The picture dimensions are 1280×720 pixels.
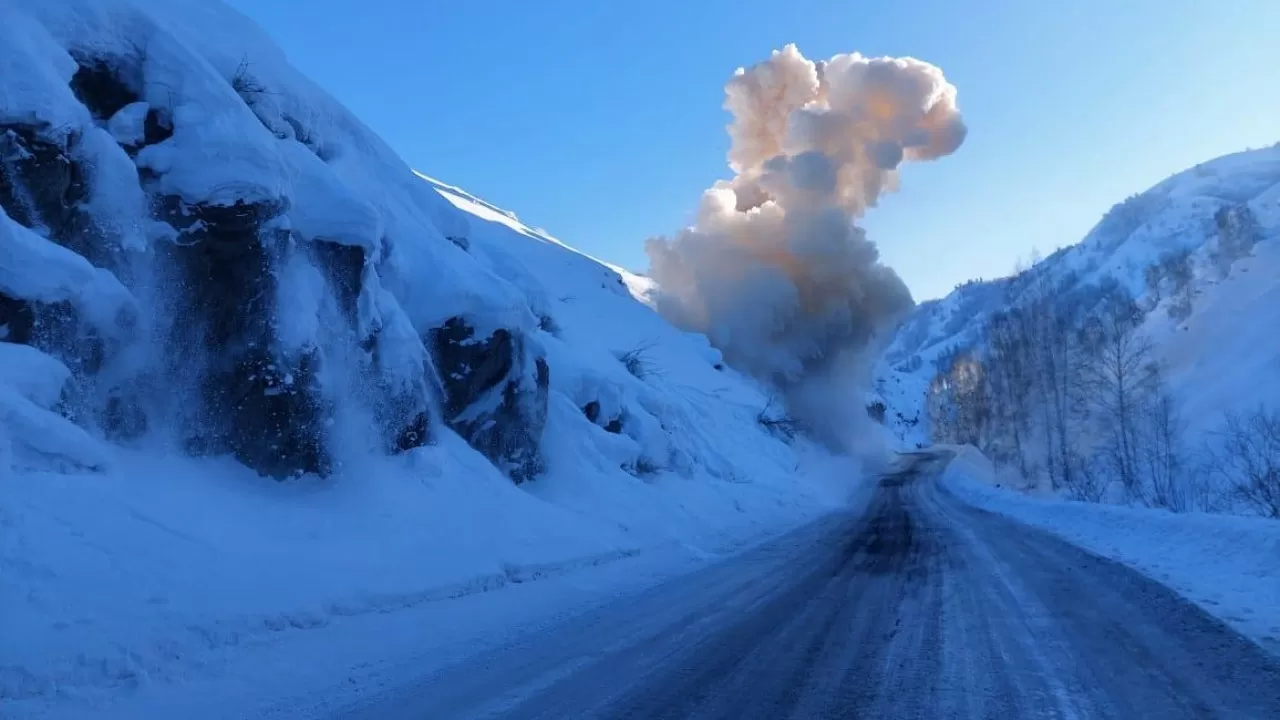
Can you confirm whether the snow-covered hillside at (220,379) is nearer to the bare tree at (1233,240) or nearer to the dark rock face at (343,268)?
the dark rock face at (343,268)

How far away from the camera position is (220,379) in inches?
346

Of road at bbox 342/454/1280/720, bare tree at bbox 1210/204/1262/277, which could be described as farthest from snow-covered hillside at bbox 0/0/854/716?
bare tree at bbox 1210/204/1262/277

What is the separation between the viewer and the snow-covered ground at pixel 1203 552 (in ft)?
22.6

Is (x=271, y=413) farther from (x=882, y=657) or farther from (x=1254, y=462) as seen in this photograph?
(x=1254, y=462)

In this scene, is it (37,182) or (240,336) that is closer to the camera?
(37,182)

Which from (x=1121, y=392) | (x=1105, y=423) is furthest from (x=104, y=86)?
(x=1105, y=423)

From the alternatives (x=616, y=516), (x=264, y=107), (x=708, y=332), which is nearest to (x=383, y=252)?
(x=264, y=107)

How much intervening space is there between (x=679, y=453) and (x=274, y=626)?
1631 centimetres

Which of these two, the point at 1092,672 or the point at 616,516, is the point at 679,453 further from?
the point at 1092,672

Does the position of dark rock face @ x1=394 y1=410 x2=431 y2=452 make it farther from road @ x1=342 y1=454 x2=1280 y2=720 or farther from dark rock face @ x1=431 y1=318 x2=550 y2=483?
road @ x1=342 y1=454 x2=1280 y2=720

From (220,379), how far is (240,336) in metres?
0.57

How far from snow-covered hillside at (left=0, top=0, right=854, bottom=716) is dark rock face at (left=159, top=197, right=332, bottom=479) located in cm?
3

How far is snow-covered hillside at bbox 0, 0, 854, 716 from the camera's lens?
238 inches

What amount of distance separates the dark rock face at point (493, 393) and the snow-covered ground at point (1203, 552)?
9985 millimetres
